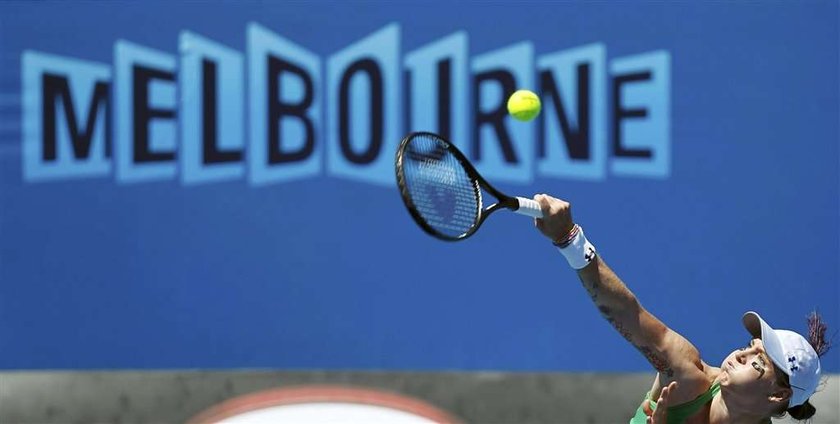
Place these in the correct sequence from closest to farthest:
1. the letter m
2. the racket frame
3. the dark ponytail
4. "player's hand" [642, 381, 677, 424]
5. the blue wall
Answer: the racket frame < "player's hand" [642, 381, 677, 424] < the dark ponytail < the blue wall < the letter m

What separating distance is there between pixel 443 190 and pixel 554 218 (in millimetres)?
387

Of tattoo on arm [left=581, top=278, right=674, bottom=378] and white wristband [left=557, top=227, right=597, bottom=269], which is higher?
white wristband [left=557, top=227, right=597, bottom=269]

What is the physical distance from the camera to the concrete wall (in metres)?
6.86

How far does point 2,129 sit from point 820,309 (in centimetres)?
433

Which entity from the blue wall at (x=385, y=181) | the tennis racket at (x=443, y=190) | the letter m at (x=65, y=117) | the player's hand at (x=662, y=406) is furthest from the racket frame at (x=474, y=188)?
the letter m at (x=65, y=117)

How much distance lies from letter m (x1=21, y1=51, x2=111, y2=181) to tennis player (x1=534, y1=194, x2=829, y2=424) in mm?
4112

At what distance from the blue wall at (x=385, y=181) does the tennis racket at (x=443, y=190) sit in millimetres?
3050

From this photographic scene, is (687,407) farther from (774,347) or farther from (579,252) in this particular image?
(579,252)

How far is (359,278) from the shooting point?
22.9ft

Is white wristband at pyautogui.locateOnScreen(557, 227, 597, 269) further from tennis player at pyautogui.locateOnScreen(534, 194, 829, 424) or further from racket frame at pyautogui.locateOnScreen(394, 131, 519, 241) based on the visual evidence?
racket frame at pyautogui.locateOnScreen(394, 131, 519, 241)

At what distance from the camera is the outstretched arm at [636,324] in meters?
3.60

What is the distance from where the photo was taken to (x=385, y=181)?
23.0 ft

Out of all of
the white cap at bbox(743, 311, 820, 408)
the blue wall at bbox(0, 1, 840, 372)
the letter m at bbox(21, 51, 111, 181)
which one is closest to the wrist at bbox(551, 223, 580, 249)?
the white cap at bbox(743, 311, 820, 408)

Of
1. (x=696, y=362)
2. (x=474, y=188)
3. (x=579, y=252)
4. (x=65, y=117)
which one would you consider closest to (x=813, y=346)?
(x=696, y=362)
